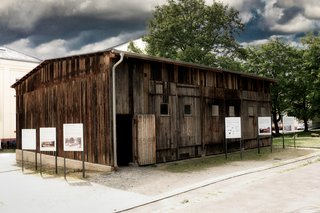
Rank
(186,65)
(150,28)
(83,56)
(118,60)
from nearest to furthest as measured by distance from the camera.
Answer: (118,60), (83,56), (186,65), (150,28)

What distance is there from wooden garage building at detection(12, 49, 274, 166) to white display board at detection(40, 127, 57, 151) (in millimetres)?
1764

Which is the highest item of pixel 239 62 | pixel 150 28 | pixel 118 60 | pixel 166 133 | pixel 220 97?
pixel 150 28

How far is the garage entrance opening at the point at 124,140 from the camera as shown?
1814 cm

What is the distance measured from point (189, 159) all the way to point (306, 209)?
1045 centimetres

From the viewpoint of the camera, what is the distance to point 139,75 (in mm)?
16906

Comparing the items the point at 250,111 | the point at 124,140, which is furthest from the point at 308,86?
the point at 124,140

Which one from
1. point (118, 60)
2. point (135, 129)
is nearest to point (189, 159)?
point (135, 129)

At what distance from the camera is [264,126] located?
2212 centimetres

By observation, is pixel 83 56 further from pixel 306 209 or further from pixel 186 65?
pixel 306 209

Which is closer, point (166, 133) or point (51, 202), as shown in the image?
point (51, 202)

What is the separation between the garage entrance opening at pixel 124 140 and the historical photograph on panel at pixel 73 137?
3698mm

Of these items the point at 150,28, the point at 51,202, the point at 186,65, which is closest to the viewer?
the point at 51,202

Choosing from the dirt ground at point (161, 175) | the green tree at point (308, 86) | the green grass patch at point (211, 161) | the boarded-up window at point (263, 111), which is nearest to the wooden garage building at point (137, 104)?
the green grass patch at point (211, 161)

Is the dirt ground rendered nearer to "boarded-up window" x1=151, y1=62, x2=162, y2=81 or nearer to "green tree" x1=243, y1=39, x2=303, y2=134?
"boarded-up window" x1=151, y1=62, x2=162, y2=81
